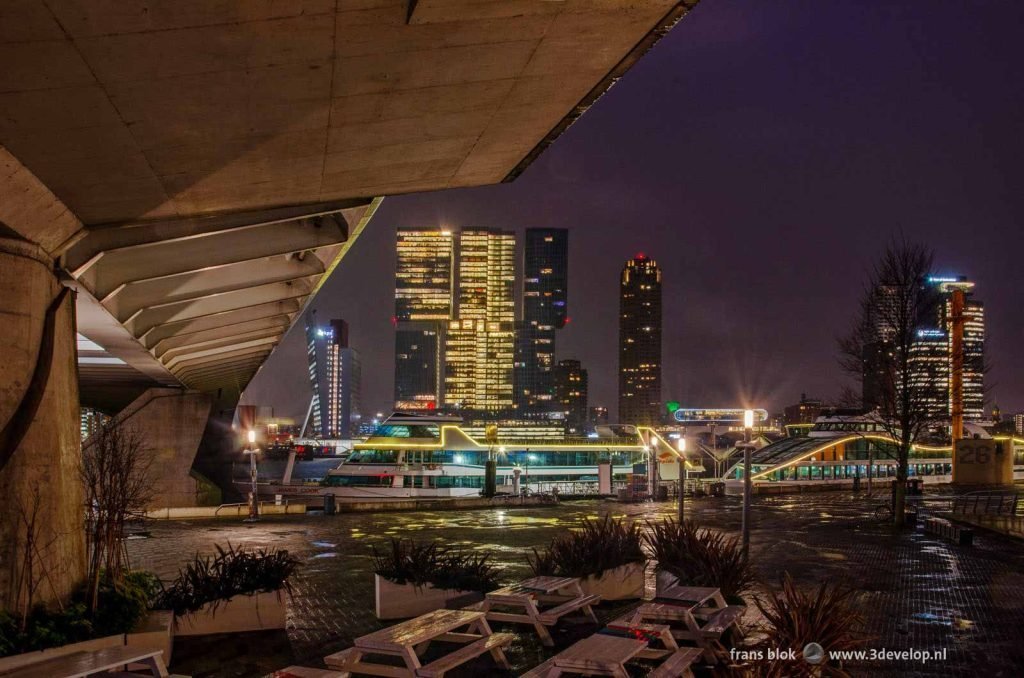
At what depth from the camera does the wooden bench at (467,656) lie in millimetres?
7090

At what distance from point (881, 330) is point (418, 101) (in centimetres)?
2410

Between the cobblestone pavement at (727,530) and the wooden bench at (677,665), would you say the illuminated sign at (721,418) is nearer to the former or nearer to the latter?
the cobblestone pavement at (727,530)

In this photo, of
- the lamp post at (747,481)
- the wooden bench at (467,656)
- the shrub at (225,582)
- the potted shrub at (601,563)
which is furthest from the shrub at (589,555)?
the shrub at (225,582)

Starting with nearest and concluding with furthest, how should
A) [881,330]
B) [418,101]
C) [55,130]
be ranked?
[55,130], [418,101], [881,330]

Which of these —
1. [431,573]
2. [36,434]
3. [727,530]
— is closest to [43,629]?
[36,434]

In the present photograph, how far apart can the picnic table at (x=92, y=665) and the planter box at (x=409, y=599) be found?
147 inches

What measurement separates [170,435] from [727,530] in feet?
84.2

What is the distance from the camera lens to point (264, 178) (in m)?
9.55

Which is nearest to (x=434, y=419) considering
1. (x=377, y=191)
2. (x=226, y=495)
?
(x=226, y=495)

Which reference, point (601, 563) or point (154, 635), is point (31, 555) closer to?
point (154, 635)

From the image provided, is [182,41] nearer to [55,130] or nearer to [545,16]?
[55,130]

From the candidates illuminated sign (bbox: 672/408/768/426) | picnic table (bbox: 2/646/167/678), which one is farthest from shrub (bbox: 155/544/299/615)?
illuminated sign (bbox: 672/408/768/426)

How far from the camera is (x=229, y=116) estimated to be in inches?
287

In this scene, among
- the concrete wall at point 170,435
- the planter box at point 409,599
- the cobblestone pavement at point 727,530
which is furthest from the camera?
the concrete wall at point 170,435
